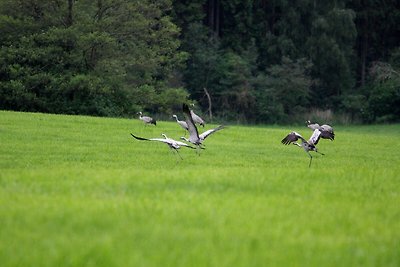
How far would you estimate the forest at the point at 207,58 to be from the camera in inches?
1529

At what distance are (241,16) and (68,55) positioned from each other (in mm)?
24282

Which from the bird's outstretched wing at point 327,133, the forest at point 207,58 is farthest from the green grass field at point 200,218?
the forest at point 207,58

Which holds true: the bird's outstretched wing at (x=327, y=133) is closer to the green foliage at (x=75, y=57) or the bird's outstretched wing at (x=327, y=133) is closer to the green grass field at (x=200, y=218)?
the green grass field at (x=200, y=218)

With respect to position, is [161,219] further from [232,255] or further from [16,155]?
[16,155]

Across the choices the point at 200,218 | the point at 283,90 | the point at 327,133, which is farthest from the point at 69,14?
the point at 200,218

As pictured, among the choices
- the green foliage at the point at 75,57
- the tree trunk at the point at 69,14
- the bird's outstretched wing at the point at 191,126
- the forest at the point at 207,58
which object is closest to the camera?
the bird's outstretched wing at the point at 191,126

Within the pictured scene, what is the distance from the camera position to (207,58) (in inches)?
2140

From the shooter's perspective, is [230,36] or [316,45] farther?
[230,36]

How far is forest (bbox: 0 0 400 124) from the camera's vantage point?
38844mm

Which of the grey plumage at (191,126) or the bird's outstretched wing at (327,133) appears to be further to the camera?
the bird's outstretched wing at (327,133)

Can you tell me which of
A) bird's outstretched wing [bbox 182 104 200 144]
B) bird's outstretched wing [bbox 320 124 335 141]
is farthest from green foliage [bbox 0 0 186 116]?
bird's outstretched wing [bbox 182 104 200 144]

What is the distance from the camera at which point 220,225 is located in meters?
7.31

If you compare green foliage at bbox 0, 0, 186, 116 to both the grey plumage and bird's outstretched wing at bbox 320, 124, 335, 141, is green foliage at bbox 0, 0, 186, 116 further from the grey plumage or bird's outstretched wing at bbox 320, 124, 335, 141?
the grey plumage

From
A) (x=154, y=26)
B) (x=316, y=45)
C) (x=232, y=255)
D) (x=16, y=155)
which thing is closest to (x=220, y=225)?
(x=232, y=255)
